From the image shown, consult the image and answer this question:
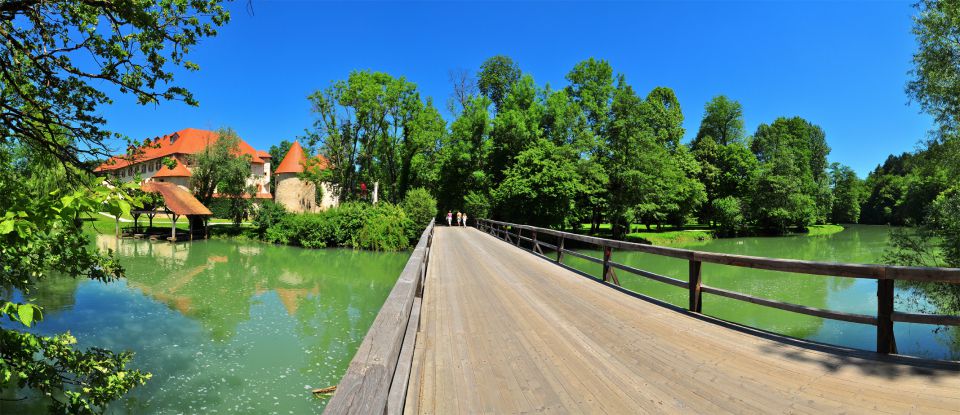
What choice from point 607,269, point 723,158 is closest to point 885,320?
point 607,269

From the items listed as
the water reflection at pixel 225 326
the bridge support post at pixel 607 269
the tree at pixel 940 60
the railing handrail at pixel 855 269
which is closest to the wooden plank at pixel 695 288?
the railing handrail at pixel 855 269

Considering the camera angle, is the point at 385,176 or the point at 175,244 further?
the point at 385,176

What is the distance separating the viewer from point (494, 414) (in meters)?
2.70

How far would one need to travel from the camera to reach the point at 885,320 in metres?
3.62

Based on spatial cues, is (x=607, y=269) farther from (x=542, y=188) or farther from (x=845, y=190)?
(x=845, y=190)

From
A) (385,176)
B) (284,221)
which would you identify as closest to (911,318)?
(284,221)

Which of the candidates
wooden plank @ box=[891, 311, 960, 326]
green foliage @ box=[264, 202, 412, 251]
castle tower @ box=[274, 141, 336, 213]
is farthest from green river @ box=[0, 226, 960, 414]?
castle tower @ box=[274, 141, 336, 213]

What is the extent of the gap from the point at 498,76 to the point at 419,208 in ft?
53.4

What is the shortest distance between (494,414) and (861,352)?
10.8 ft

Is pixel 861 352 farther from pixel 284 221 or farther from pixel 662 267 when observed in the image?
pixel 284 221

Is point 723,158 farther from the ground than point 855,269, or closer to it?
farther from the ground

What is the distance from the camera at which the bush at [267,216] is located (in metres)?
33.7

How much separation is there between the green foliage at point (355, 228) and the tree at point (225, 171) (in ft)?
35.6

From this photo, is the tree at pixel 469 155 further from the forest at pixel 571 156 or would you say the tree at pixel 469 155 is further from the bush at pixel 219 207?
the bush at pixel 219 207
